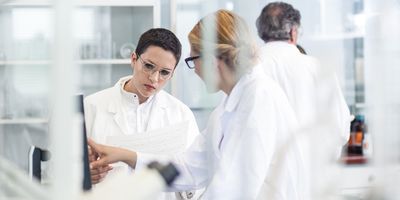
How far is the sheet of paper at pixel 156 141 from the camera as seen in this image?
4.60 ft

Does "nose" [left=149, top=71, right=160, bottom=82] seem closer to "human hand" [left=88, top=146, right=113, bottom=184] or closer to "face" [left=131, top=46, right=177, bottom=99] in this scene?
"face" [left=131, top=46, right=177, bottom=99]

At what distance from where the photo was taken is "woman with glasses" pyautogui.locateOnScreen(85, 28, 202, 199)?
1.48 metres

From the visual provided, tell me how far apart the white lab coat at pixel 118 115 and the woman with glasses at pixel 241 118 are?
17.0 inches

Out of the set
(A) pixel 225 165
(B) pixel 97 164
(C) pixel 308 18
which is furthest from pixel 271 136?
(C) pixel 308 18

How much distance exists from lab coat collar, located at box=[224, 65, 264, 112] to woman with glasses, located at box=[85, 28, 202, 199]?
492 mm

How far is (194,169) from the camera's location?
1249 mm

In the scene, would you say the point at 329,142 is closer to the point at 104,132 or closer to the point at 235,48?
the point at 235,48

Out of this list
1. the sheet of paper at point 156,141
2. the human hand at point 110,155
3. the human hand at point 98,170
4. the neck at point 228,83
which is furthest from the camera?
the sheet of paper at point 156,141

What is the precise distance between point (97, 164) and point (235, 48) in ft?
1.56

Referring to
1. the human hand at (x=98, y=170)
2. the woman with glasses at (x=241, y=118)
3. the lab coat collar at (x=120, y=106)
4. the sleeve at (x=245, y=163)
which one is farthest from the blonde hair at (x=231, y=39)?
the lab coat collar at (x=120, y=106)

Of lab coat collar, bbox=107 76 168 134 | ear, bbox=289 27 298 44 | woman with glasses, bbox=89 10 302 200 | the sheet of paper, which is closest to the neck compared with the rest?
woman with glasses, bbox=89 10 302 200

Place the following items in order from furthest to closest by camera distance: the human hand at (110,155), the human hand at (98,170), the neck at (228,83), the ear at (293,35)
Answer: the ear at (293,35)
the human hand at (110,155)
the human hand at (98,170)
the neck at (228,83)

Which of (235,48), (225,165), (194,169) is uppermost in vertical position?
(235,48)

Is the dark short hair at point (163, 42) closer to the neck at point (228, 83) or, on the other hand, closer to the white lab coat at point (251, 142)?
the white lab coat at point (251, 142)
